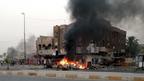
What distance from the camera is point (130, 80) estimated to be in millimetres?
28406

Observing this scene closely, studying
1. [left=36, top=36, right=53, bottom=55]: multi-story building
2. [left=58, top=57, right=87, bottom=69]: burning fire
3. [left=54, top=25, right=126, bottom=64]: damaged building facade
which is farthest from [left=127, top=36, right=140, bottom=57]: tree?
[left=58, top=57, right=87, bottom=69]: burning fire

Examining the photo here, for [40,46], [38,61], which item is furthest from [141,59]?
[40,46]

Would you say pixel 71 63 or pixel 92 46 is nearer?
pixel 71 63

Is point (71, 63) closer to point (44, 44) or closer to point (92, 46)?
point (92, 46)

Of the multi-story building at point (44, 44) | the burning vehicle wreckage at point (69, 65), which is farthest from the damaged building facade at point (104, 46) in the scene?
the burning vehicle wreckage at point (69, 65)

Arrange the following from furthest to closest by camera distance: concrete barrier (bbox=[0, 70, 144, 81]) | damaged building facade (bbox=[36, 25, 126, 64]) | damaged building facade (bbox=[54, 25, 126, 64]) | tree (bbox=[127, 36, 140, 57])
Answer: tree (bbox=[127, 36, 140, 57]) < damaged building facade (bbox=[36, 25, 126, 64]) < damaged building facade (bbox=[54, 25, 126, 64]) < concrete barrier (bbox=[0, 70, 144, 81])

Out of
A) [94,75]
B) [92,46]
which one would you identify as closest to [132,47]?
[92,46]

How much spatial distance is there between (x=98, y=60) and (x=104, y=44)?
6359mm

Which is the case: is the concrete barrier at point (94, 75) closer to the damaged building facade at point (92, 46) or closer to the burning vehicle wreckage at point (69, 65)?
the burning vehicle wreckage at point (69, 65)

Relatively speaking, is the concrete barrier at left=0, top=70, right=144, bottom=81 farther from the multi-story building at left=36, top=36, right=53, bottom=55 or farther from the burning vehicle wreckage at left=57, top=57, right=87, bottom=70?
the multi-story building at left=36, top=36, right=53, bottom=55

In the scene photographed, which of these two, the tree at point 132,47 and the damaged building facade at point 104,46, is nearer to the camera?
the damaged building facade at point 104,46

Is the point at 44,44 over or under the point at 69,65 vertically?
over

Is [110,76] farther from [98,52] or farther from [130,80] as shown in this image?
[98,52]

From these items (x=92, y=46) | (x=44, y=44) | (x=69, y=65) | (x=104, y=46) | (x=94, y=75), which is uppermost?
(x=44, y=44)
